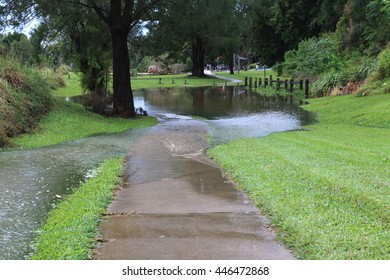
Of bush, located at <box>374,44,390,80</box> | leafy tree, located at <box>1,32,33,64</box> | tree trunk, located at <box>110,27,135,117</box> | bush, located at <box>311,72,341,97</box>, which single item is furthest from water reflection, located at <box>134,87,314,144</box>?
leafy tree, located at <box>1,32,33,64</box>

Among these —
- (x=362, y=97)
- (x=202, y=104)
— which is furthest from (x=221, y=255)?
(x=202, y=104)

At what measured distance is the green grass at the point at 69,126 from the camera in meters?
11.9

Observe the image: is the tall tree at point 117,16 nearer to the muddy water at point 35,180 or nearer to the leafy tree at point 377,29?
the muddy water at point 35,180

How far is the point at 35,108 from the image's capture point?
14719mm

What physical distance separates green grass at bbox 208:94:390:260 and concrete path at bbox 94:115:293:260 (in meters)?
0.27

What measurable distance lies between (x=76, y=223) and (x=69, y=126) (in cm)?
943

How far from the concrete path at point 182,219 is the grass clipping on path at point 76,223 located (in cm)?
15

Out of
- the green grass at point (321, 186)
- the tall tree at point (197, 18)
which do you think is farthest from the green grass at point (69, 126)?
the green grass at point (321, 186)

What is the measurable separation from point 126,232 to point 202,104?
72.8ft

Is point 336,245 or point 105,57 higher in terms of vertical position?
point 105,57

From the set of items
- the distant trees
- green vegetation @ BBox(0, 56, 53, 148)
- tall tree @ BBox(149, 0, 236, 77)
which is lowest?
green vegetation @ BBox(0, 56, 53, 148)

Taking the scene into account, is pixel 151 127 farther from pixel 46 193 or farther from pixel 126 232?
pixel 126 232

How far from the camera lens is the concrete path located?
4.54m

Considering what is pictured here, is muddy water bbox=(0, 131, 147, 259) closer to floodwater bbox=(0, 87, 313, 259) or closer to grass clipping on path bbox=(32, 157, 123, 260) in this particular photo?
floodwater bbox=(0, 87, 313, 259)
